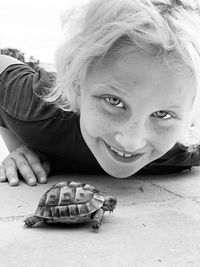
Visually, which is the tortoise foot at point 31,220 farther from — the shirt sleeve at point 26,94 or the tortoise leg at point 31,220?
the shirt sleeve at point 26,94

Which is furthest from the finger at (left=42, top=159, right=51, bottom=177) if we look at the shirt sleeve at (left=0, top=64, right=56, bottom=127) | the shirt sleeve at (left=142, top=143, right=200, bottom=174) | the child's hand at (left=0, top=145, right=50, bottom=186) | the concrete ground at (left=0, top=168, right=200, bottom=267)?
the shirt sleeve at (left=142, top=143, right=200, bottom=174)

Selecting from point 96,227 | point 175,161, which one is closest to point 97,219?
point 96,227

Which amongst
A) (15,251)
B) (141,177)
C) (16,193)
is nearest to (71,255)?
(15,251)

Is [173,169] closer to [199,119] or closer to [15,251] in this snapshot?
[199,119]

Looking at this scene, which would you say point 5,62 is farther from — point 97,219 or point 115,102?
point 97,219

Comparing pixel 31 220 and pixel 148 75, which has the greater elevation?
pixel 148 75
